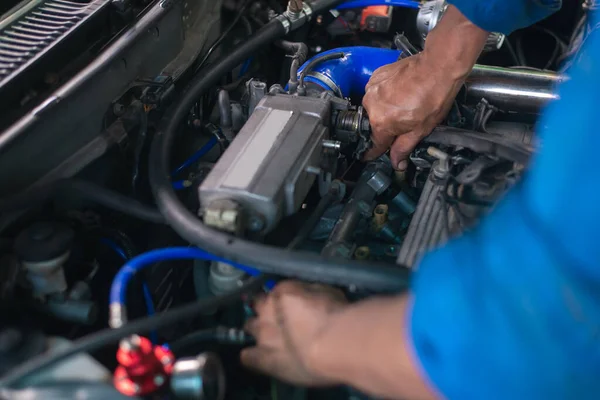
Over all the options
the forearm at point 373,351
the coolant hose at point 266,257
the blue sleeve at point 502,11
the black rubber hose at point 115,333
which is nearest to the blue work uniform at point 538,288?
the forearm at point 373,351

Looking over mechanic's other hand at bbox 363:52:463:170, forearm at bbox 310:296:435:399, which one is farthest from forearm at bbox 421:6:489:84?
forearm at bbox 310:296:435:399

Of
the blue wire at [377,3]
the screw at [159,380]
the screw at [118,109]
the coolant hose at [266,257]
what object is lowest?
the screw at [159,380]

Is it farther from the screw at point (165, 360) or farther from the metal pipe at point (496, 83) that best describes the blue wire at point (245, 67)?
the screw at point (165, 360)

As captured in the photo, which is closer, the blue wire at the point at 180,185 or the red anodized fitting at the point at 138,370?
the red anodized fitting at the point at 138,370

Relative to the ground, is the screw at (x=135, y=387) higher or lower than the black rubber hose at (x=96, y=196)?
lower

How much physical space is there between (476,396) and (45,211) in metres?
0.80

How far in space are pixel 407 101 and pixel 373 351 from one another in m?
0.65

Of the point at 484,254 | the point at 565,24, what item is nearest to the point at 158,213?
the point at 484,254

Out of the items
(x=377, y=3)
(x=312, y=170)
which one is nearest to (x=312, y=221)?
(x=312, y=170)

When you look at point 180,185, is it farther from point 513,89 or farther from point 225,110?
point 513,89

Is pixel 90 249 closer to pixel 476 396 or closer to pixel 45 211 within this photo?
pixel 45 211

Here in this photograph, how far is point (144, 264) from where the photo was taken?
94 centimetres

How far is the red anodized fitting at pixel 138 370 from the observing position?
31.4 inches

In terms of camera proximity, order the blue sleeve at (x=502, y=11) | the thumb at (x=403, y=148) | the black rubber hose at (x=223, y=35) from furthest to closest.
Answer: the black rubber hose at (x=223, y=35), the thumb at (x=403, y=148), the blue sleeve at (x=502, y=11)
